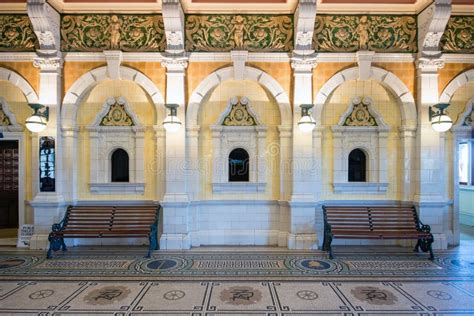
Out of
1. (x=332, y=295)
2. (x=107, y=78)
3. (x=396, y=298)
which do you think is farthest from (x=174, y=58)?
(x=396, y=298)

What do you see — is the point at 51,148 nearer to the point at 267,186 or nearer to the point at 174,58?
the point at 174,58

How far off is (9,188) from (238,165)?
718cm

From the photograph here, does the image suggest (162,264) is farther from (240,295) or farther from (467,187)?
(467,187)

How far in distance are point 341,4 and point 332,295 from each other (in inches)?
250

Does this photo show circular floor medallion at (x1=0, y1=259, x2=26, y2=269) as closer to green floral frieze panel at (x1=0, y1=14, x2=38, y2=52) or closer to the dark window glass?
the dark window glass

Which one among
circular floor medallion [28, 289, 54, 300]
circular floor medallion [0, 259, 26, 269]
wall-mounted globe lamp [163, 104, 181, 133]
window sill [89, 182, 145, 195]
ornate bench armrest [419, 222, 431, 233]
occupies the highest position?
wall-mounted globe lamp [163, 104, 181, 133]

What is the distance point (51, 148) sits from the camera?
7.16 m

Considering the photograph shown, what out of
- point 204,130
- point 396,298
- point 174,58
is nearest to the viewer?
point 396,298

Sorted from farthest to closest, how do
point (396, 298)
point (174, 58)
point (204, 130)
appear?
point (204, 130) → point (174, 58) → point (396, 298)

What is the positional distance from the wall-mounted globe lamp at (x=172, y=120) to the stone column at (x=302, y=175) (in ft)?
9.12

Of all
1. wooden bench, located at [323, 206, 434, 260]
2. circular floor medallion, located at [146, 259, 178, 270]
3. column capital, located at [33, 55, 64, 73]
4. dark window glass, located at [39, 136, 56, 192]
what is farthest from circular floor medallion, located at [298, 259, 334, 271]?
column capital, located at [33, 55, 64, 73]

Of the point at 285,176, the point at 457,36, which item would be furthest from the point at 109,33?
the point at 457,36

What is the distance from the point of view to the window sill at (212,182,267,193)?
24.4 feet

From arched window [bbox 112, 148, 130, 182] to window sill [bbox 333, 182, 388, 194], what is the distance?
5307 mm
